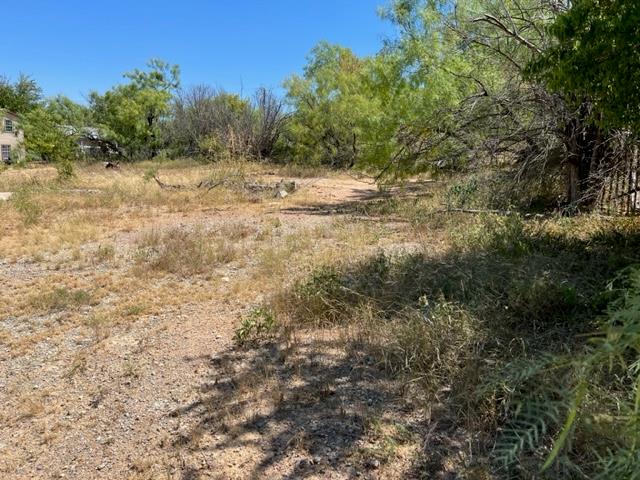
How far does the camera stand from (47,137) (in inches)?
845

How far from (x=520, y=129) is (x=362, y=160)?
4127mm

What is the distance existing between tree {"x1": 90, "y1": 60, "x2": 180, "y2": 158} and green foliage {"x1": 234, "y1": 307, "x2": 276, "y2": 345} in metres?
26.5

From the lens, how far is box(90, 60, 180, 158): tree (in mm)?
27375

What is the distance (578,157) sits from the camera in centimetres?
729

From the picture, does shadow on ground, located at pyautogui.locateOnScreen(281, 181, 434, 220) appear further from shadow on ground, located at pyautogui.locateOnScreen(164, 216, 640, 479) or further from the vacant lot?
shadow on ground, located at pyautogui.locateOnScreen(164, 216, 640, 479)

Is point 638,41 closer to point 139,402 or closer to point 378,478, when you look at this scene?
point 378,478

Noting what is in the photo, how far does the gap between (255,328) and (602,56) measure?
351 centimetres

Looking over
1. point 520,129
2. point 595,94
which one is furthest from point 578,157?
point 595,94

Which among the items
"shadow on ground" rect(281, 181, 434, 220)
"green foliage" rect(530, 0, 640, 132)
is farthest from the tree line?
A: "shadow on ground" rect(281, 181, 434, 220)

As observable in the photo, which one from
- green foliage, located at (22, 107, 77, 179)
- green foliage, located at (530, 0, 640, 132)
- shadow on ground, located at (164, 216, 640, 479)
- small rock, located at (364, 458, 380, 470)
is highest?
green foliage, located at (22, 107, 77, 179)

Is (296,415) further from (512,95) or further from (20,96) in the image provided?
(20,96)

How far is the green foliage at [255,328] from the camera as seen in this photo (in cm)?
376

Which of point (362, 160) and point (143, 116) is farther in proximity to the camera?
point (143, 116)

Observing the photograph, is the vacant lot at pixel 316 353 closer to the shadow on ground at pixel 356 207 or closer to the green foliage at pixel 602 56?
the green foliage at pixel 602 56
